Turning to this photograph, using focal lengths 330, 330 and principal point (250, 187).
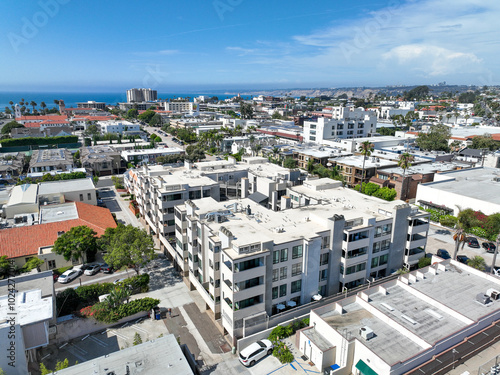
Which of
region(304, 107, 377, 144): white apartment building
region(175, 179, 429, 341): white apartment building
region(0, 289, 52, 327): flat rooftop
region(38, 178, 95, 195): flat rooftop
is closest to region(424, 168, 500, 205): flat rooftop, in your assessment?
region(175, 179, 429, 341): white apartment building

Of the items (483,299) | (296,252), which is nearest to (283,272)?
(296,252)

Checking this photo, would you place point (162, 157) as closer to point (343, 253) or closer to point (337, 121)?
point (337, 121)

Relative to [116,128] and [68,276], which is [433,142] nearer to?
[68,276]

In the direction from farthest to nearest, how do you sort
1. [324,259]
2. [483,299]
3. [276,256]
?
[324,259]
[276,256]
[483,299]

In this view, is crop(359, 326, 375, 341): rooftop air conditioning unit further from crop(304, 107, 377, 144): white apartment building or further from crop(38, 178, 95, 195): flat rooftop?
crop(304, 107, 377, 144): white apartment building

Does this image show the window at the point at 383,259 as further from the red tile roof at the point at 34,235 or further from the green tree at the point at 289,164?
the green tree at the point at 289,164
